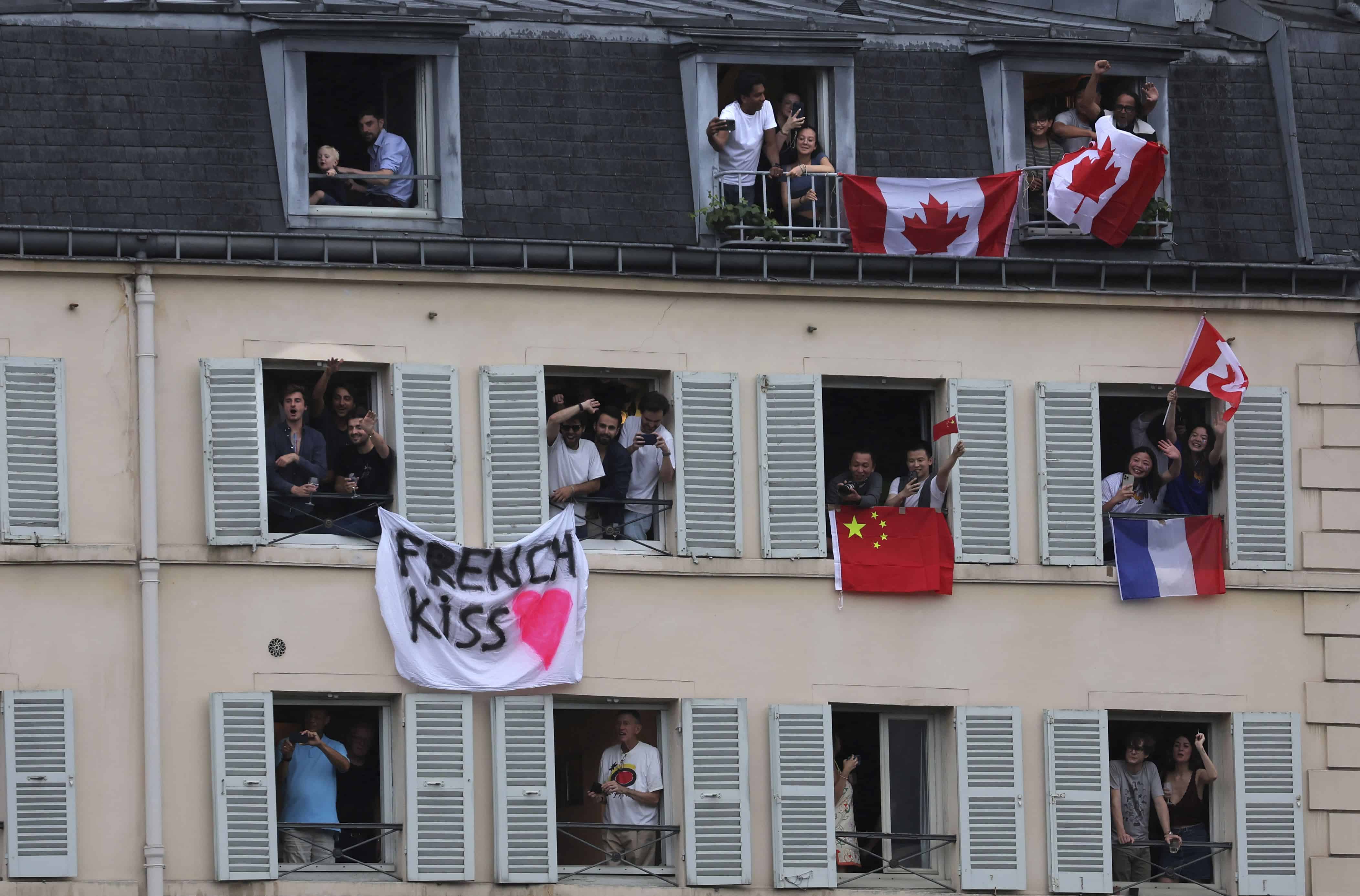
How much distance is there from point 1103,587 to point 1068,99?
5.42m

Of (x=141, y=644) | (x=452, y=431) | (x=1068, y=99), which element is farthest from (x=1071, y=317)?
(x=141, y=644)

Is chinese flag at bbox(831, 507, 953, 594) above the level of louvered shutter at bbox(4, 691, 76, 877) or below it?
above

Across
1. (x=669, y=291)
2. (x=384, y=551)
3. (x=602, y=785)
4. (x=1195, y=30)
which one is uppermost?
(x=1195, y=30)

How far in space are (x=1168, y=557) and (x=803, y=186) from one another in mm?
5394

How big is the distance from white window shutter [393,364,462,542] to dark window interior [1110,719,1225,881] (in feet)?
23.9

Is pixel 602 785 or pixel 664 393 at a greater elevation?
pixel 664 393

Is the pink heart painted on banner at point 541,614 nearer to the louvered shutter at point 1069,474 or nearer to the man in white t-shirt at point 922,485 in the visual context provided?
the man in white t-shirt at point 922,485

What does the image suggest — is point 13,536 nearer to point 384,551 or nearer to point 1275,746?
point 384,551

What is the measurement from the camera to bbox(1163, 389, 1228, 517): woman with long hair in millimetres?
40344

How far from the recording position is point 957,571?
39.5 metres

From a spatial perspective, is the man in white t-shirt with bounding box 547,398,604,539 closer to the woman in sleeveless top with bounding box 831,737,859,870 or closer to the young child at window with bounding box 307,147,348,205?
the young child at window with bounding box 307,147,348,205

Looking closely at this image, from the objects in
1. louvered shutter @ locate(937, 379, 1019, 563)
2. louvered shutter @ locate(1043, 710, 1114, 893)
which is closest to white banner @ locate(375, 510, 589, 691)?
louvered shutter @ locate(937, 379, 1019, 563)

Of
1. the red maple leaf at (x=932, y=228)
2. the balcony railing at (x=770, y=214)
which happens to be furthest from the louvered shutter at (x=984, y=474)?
the balcony railing at (x=770, y=214)

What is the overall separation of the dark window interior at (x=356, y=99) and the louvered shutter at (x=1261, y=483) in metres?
9.06
